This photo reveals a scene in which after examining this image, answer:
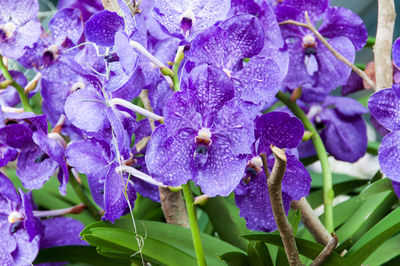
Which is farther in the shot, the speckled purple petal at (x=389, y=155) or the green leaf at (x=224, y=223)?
the green leaf at (x=224, y=223)

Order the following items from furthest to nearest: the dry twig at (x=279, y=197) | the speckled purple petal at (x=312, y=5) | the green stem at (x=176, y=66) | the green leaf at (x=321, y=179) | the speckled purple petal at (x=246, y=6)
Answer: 1. the green leaf at (x=321, y=179)
2. the speckled purple petal at (x=312, y=5)
3. the speckled purple petal at (x=246, y=6)
4. the green stem at (x=176, y=66)
5. the dry twig at (x=279, y=197)

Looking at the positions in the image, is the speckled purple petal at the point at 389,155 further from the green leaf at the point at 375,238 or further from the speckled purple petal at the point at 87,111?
the speckled purple petal at the point at 87,111

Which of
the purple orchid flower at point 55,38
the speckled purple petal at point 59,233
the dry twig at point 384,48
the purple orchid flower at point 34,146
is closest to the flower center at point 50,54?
the purple orchid flower at point 55,38

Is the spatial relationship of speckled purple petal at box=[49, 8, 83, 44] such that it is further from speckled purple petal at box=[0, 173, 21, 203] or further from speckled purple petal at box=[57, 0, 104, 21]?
speckled purple petal at box=[0, 173, 21, 203]

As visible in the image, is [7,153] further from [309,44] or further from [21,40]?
[309,44]

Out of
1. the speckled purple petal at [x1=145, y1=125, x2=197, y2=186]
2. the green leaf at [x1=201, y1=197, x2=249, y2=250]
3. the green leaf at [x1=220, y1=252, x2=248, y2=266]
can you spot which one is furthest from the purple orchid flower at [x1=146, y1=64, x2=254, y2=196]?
the green leaf at [x1=201, y1=197, x2=249, y2=250]

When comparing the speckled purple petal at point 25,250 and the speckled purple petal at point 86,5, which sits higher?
the speckled purple petal at point 86,5

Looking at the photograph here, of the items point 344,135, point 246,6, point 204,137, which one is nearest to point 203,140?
point 204,137
